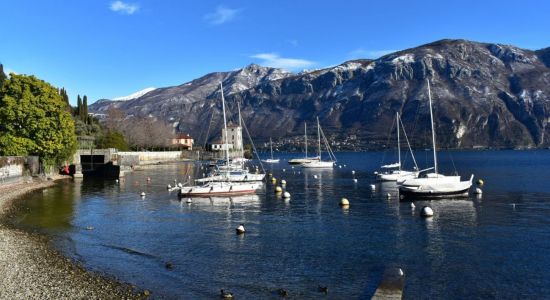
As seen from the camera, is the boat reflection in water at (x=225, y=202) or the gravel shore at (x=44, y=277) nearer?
the gravel shore at (x=44, y=277)

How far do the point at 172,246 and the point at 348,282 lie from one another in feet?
52.1

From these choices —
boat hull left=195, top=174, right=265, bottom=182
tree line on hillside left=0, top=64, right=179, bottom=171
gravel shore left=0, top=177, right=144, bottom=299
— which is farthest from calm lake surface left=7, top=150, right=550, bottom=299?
tree line on hillside left=0, top=64, right=179, bottom=171

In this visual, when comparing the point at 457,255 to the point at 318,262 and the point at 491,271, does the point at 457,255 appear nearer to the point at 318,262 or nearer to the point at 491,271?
the point at 491,271

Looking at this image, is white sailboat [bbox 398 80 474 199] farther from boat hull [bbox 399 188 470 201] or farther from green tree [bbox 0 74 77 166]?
green tree [bbox 0 74 77 166]

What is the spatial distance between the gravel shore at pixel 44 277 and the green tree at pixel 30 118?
5500 cm

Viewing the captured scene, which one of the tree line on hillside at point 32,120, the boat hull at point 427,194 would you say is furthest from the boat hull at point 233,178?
the tree line on hillside at point 32,120

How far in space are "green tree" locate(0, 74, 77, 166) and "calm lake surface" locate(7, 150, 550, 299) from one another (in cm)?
2223

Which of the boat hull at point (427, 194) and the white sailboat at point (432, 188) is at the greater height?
the white sailboat at point (432, 188)

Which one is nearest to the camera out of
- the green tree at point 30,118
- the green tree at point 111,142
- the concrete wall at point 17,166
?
the concrete wall at point 17,166

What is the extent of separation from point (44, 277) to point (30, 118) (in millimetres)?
69453

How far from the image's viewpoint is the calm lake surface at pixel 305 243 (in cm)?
2770

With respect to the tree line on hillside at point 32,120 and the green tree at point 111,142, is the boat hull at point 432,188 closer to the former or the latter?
the tree line on hillside at point 32,120

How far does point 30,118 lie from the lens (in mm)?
87438

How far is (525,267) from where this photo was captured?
30.9 metres
